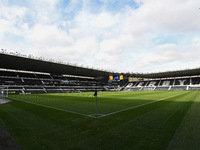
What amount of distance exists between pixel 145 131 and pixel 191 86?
283ft

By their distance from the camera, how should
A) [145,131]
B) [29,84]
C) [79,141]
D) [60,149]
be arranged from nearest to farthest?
[60,149], [79,141], [145,131], [29,84]

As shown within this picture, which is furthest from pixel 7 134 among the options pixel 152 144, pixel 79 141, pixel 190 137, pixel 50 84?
pixel 50 84

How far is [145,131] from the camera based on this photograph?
646 centimetres

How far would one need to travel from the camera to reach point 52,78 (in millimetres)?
77500

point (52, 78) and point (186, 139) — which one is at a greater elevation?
point (52, 78)

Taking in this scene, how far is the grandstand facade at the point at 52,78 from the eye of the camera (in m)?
54.6

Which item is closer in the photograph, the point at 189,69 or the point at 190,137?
the point at 190,137

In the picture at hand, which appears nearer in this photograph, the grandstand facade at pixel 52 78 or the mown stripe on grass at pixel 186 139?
the mown stripe on grass at pixel 186 139

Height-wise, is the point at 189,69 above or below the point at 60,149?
above

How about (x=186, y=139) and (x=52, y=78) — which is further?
(x=52, y=78)

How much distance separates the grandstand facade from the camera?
2148 inches

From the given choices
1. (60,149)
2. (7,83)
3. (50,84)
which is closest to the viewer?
(60,149)

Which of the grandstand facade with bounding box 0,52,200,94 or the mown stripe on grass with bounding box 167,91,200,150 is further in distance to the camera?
the grandstand facade with bounding box 0,52,200,94

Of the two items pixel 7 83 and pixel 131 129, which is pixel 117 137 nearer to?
pixel 131 129
